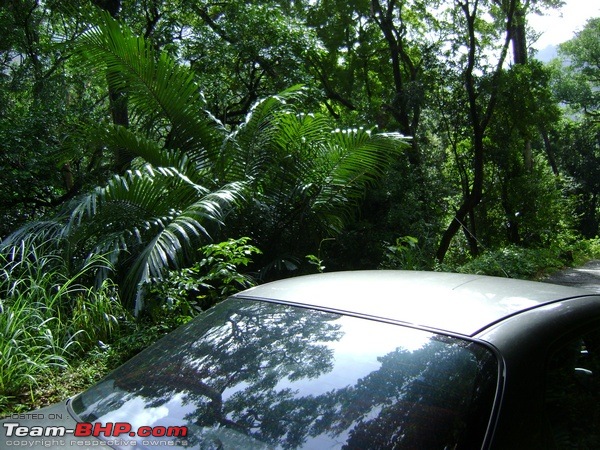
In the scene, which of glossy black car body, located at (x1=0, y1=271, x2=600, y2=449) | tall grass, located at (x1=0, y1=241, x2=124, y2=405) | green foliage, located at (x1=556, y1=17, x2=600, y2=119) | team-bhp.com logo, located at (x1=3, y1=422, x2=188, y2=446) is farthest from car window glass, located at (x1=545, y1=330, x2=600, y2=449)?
green foliage, located at (x1=556, y1=17, x2=600, y2=119)

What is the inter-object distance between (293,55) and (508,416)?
35.0 feet

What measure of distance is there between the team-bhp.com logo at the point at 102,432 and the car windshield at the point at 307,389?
0.01 m

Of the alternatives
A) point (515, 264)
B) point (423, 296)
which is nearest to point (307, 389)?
point (423, 296)

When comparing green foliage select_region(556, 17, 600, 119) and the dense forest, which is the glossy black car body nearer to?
the dense forest

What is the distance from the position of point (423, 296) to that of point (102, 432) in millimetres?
1311

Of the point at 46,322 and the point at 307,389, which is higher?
the point at 307,389

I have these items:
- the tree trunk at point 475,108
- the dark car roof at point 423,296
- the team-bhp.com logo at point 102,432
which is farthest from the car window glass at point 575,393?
the tree trunk at point 475,108

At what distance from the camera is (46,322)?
14.2ft

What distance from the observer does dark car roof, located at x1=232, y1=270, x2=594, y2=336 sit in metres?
2.12

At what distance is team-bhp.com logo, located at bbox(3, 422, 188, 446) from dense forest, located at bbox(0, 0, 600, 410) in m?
1.79

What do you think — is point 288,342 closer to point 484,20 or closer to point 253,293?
point 253,293

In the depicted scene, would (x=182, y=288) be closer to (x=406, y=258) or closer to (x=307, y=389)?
(x=307, y=389)

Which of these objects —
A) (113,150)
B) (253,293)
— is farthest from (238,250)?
(113,150)

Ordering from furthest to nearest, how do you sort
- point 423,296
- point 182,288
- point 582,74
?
point 582,74 → point 182,288 → point 423,296
